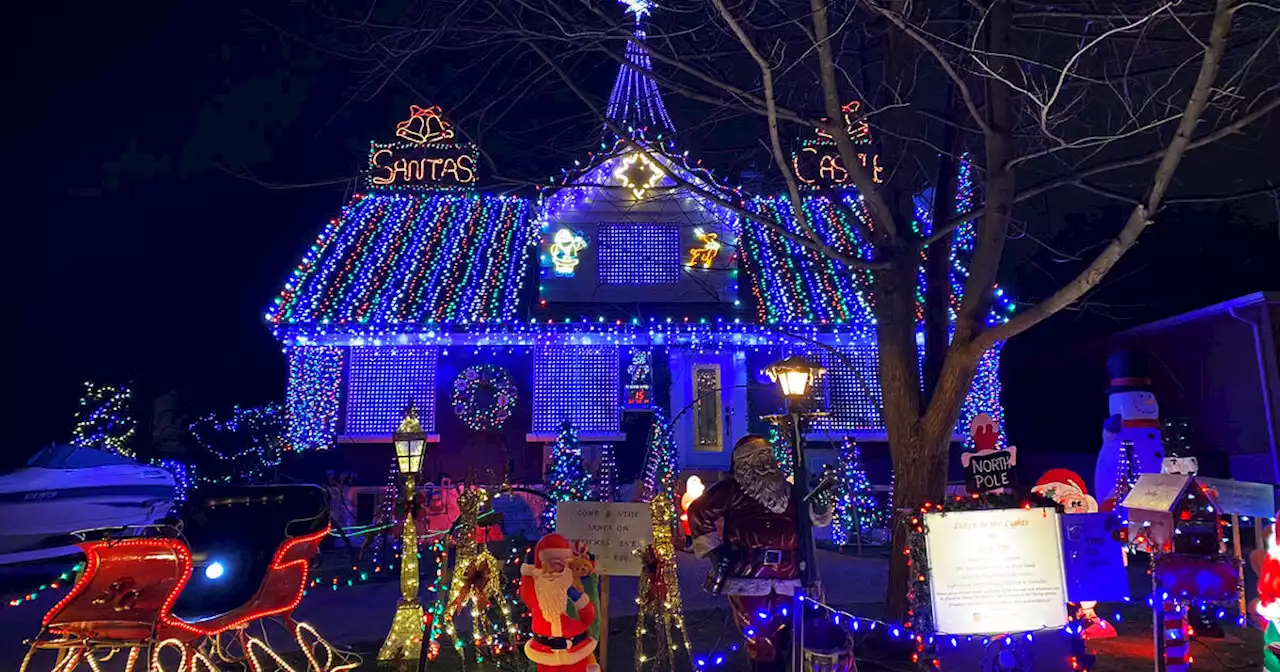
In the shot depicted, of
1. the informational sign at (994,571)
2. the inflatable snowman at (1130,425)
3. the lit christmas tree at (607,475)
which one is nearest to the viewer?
the informational sign at (994,571)

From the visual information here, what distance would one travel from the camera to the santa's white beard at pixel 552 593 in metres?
4.92

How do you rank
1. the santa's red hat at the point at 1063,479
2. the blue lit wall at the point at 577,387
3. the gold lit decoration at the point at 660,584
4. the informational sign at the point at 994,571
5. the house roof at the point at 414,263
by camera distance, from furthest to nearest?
the blue lit wall at the point at 577,387
the house roof at the point at 414,263
the santa's red hat at the point at 1063,479
the gold lit decoration at the point at 660,584
the informational sign at the point at 994,571

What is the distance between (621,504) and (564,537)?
516 millimetres

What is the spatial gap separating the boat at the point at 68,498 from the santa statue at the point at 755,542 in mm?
9983

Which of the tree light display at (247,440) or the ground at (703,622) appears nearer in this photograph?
the ground at (703,622)

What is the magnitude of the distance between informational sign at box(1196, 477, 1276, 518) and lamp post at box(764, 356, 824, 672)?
404 centimetres

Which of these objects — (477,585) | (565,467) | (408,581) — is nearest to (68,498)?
(565,467)

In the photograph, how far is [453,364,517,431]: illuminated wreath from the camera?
14477 millimetres

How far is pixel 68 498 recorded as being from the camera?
11.5 meters

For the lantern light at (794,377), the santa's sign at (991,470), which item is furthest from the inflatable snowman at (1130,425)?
the lantern light at (794,377)

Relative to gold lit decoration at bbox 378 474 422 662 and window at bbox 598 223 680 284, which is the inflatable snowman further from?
gold lit decoration at bbox 378 474 422 662

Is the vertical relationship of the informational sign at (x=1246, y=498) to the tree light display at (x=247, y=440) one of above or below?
below

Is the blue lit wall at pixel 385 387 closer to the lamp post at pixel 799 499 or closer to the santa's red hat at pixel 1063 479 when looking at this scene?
the lamp post at pixel 799 499

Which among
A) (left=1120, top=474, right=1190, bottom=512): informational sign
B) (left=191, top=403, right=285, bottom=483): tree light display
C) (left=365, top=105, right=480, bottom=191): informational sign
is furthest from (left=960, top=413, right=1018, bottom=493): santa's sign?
(left=365, top=105, right=480, bottom=191): informational sign
